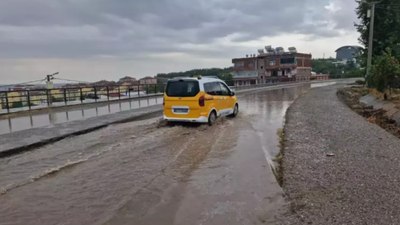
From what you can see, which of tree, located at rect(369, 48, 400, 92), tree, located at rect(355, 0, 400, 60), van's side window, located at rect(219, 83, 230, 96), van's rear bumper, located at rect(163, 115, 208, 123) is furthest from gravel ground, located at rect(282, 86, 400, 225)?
tree, located at rect(355, 0, 400, 60)

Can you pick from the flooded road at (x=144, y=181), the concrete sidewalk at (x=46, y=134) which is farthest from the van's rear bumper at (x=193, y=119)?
the concrete sidewalk at (x=46, y=134)

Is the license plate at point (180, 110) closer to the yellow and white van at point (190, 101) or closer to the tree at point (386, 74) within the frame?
the yellow and white van at point (190, 101)

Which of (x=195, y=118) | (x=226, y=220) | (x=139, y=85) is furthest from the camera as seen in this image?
(x=139, y=85)

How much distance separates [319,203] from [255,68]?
99.0 metres

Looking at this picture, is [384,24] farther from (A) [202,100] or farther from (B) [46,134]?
(B) [46,134]

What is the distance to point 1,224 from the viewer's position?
517 centimetres

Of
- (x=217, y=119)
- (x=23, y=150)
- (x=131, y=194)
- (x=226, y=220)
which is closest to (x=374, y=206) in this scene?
(x=226, y=220)

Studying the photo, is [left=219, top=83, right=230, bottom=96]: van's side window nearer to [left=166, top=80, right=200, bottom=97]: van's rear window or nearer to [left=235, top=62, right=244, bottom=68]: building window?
[left=166, top=80, right=200, bottom=97]: van's rear window

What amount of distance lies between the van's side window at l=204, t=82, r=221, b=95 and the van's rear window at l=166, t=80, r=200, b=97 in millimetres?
485

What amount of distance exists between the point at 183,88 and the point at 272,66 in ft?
292

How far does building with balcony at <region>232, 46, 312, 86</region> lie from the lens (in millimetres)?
96062

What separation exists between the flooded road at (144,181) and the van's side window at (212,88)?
2.86m

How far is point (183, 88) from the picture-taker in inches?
540

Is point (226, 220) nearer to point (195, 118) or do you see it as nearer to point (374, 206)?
point (374, 206)
